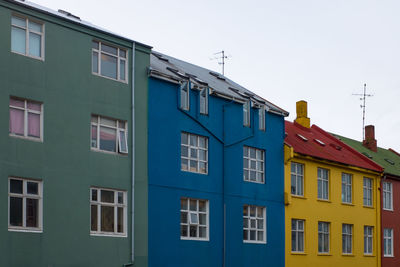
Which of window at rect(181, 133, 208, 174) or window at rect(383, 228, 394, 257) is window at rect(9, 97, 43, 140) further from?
window at rect(383, 228, 394, 257)

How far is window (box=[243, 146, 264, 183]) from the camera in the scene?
35812 millimetres

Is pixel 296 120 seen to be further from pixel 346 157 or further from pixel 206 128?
pixel 206 128

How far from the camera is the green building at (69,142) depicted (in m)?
24.6

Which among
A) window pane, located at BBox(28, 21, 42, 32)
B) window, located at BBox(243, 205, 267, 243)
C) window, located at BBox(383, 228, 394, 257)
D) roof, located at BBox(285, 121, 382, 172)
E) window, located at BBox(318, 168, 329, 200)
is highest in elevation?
window pane, located at BBox(28, 21, 42, 32)

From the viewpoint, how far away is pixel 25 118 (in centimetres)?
2516

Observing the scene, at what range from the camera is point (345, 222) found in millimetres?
43594

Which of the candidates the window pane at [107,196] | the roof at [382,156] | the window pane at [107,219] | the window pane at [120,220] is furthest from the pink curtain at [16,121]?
the roof at [382,156]

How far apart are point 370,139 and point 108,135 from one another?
3278cm

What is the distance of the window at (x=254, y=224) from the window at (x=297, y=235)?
3.06 m

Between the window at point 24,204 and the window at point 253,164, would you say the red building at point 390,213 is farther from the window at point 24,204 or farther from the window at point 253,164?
the window at point 24,204

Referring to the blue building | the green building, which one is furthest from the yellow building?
the green building

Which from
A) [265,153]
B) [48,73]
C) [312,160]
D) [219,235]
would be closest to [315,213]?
[312,160]

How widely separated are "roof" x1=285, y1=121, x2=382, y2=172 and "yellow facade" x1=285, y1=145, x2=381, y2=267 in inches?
16.1

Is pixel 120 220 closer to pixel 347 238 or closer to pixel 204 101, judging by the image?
pixel 204 101
